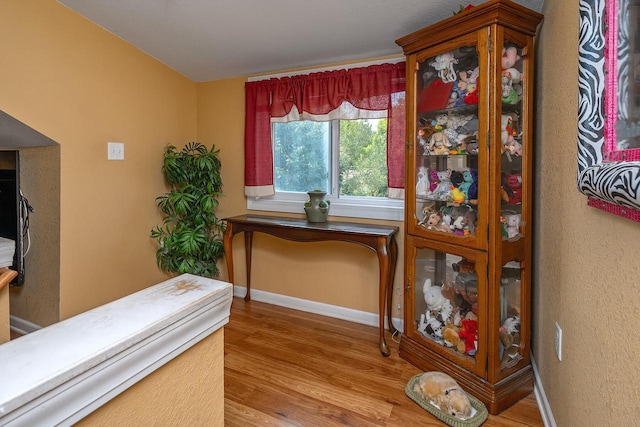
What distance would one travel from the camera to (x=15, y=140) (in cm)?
244

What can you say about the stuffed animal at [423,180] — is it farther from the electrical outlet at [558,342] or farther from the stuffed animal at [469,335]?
the electrical outlet at [558,342]

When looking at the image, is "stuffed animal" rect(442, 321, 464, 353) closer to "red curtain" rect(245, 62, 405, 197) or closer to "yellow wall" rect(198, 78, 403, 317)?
"yellow wall" rect(198, 78, 403, 317)

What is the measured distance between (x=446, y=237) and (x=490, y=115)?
0.65 m

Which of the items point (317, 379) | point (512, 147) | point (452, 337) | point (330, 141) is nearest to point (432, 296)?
point (452, 337)

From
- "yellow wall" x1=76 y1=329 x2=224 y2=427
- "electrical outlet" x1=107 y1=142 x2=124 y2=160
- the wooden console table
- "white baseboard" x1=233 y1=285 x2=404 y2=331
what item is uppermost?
"electrical outlet" x1=107 y1=142 x2=124 y2=160

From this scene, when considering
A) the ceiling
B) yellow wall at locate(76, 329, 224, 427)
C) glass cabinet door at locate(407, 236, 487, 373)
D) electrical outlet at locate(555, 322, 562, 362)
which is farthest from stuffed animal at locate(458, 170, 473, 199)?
yellow wall at locate(76, 329, 224, 427)

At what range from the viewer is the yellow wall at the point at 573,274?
2.89 ft

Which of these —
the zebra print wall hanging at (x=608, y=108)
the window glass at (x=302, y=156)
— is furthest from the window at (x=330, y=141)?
the zebra print wall hanging at (x=608, y=108)

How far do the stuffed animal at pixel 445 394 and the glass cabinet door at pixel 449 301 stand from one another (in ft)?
0.57

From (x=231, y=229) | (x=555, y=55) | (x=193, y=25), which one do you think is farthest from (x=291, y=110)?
(x=555, y=55)

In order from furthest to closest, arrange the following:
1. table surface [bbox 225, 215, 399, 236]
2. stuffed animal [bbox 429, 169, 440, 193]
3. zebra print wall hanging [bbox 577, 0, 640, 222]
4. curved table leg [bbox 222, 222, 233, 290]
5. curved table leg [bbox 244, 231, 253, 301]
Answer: curved table leg [bbox 244, 231, 253, 301] → curved table leg [bbox 222, 222, 233, 290] → table surface [bbox 225, 215, 399, 236] → stuffed animal [bbox 429, 169, 440, 193] → zebra print wall hanging [bbox 577, 0, 640, 222]

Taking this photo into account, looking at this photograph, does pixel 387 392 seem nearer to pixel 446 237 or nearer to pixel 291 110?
pixel 446 237

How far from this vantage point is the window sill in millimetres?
2594

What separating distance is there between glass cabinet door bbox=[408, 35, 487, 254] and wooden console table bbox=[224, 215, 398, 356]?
26 centimetres
